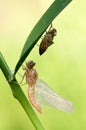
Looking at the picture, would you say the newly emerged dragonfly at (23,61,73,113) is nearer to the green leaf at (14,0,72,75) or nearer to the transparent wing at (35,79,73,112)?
the transparent wing at (35,79,73,112)

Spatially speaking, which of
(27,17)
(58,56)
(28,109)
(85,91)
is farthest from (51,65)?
(28,109)

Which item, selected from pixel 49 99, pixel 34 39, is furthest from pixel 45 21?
pixel 49 99

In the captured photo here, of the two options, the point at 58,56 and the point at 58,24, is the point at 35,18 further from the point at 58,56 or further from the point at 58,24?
the point at 58,56

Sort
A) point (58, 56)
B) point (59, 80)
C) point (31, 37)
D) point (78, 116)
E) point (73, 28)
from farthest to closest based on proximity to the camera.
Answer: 1. point (73, 28)
2. point (58, 56)
3. point (59, 80)
4. point (78, 116)
5. point (31, 37)

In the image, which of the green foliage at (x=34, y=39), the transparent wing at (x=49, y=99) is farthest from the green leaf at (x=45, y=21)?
the transparent wing at (x=49, y=99)

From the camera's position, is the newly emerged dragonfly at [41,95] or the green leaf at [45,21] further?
the newly emerged dragonfly at [41,95]

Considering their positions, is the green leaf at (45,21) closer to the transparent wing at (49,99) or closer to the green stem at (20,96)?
the green stem at (20,96)

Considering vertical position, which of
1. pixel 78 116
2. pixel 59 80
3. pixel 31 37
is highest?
pixel 31 37

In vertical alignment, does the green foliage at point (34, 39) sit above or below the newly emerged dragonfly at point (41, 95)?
above
